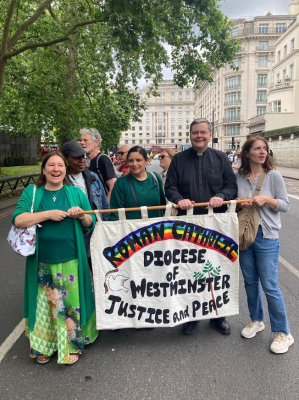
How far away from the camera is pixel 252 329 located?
3.04 metres

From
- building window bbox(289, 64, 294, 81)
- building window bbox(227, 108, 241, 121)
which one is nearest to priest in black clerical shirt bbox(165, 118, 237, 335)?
building window bbox(289, 64, 294, 81)

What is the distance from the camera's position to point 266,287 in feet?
9.18

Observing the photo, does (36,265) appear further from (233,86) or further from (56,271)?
(233,86)

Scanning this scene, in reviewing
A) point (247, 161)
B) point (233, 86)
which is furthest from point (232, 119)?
point (247, 161)

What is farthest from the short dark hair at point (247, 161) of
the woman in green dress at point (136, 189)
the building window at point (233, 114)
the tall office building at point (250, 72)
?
the building window at point (233, 114)

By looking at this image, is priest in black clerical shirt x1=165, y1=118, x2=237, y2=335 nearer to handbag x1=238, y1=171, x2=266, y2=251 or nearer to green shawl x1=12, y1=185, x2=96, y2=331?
handbag x1=238, y1=171, x2=266, y2=251

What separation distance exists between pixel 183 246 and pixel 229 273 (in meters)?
0.54

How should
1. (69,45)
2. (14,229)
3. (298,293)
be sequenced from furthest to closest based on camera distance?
(69,45), (298,293), (14,229)

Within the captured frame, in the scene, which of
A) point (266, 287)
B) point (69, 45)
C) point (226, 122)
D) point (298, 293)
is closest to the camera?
point (266, 287)

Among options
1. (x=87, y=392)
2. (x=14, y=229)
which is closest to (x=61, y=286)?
(x=14, y=229)

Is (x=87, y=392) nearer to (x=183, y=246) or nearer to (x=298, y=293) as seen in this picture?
(x=183, y=246)

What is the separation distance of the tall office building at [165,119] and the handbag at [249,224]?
14739 centimetres

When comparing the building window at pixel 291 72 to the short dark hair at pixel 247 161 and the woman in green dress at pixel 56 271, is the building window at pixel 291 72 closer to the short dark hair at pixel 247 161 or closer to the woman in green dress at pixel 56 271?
the short dark hair at pixel 247 161

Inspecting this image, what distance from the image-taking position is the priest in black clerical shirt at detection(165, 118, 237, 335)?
2980mm
